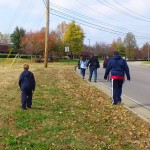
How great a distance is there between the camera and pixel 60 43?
8475 cm

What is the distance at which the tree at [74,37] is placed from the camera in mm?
87688

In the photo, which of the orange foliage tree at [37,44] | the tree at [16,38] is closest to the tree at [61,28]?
the tree at [16,38]

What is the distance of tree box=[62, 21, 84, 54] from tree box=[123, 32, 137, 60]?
52.0m

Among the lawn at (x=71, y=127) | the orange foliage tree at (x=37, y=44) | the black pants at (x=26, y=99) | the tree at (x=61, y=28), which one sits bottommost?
the lawn at (x=71, y=127)

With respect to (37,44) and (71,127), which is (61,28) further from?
(71,127)

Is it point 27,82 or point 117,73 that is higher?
point 117,73

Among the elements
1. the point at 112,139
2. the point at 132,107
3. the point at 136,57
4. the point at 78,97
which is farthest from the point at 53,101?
the point at 136,57

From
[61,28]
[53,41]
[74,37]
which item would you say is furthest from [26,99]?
[61,28]

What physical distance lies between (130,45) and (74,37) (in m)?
56.8

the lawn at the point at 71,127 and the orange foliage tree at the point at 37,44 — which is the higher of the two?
the orange foliage tree at the point at 37,44

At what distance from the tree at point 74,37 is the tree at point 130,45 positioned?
52.0 meters

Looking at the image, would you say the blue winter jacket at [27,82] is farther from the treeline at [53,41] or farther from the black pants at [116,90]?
the treeline at [53,41]

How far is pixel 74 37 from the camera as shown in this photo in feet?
287

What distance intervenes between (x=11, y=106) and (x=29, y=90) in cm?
92
